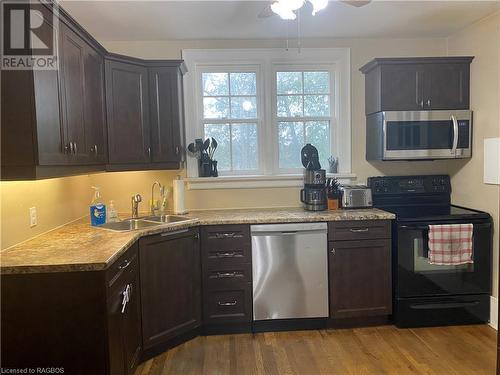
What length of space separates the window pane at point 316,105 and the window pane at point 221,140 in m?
0.81

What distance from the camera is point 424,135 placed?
11.2 ft

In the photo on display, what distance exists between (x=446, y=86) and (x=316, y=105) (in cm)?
116

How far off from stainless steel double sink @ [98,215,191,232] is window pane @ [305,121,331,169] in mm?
1486

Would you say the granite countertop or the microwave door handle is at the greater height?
the microwave door handle

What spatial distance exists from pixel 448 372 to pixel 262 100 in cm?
266

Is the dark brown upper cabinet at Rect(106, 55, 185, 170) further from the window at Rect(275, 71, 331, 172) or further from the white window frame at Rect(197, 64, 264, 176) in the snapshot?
the window at Rect(275, 71, 331, 172)

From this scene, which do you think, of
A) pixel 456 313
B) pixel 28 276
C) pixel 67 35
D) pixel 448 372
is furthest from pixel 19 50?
pixel 456 313

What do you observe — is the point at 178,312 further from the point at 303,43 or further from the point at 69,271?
the point at 303,43

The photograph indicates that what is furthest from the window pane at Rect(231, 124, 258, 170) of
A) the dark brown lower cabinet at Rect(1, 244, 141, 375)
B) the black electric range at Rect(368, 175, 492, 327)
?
the dark brown lower cabinet at Rect(1, 244, 141, 375)

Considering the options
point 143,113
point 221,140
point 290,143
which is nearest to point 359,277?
point 290,143

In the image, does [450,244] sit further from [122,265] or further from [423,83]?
[122,265]

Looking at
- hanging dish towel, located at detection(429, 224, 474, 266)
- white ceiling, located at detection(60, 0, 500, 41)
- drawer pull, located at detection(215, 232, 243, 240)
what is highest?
white ceiling, located at detection(60, 0, 500, 41)

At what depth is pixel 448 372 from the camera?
2543mm

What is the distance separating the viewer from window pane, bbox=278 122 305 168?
383 cm
